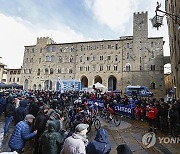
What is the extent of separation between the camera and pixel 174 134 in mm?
8344

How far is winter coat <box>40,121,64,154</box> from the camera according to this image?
11.9 feet

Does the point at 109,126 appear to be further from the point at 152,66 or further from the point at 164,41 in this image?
the point at 164,41

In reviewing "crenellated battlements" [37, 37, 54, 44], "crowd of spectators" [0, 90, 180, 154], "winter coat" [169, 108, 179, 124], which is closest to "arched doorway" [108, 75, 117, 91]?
"crenellated battlements" [37, 37, 54, 44]

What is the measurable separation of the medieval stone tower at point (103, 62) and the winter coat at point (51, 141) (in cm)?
4092

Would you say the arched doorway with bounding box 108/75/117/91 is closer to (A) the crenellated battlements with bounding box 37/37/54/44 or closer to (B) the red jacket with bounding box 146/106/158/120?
(A) the crenellated battlements with bounding box 37/37/54/44

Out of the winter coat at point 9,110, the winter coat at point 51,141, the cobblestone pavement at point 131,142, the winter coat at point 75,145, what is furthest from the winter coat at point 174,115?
the winter coat at point 9,110

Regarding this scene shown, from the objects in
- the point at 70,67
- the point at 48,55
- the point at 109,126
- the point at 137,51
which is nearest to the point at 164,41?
the point at 137,51

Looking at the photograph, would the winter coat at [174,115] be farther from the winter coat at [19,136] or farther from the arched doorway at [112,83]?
the arched doorway at [112,83]

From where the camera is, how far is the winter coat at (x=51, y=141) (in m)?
3.62

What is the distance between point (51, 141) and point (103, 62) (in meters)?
46.7

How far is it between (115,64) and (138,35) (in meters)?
9.97

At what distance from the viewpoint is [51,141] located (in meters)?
3.62

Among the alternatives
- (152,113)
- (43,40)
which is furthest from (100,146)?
(43,40)

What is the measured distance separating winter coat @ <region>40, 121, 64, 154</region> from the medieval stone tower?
4092 centimetres
